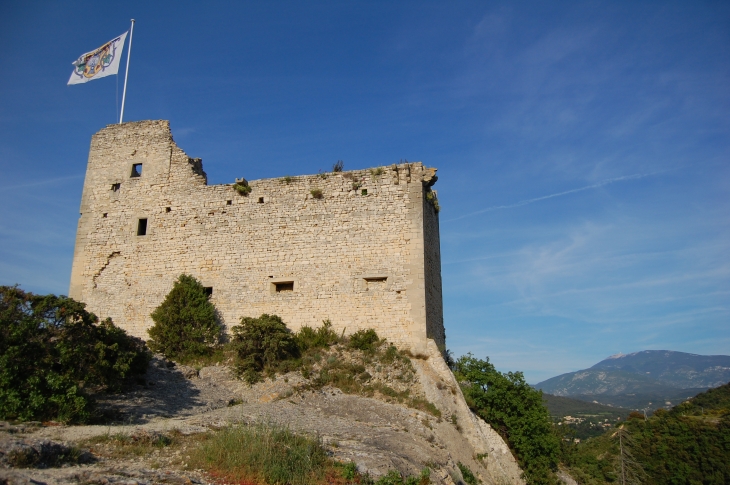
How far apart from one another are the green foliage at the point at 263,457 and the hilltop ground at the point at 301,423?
1.23 feet

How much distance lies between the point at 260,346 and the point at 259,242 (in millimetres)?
3755

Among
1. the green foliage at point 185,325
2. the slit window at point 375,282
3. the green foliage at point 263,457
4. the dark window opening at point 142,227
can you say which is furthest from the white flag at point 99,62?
the green foliage at point 263,457

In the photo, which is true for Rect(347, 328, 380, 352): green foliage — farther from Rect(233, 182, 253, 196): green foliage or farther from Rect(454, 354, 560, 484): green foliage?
Rect(233, 182, 253, 196): green foliage

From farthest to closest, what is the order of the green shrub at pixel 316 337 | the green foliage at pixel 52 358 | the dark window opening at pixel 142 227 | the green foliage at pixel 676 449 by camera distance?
1. the green foliage at pixel 676 449
2. the dark window opening at pixel 142 227
3. the green shrub at pixel 316 337
4. the green foliage at pixel 52 358

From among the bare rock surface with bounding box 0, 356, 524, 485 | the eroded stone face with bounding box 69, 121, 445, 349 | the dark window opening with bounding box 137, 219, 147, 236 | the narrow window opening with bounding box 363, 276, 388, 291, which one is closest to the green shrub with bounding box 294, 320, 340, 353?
the eroded stone face with bounding box 69, 121, 445, 349

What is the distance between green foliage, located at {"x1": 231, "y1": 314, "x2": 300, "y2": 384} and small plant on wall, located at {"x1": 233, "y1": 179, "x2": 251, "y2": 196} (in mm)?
4603

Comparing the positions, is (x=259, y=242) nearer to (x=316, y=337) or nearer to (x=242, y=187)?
(x=242, y=187)

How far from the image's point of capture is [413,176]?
17.4 meters

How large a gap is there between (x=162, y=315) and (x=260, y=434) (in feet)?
31.6

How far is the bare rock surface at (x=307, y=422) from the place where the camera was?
9133 mm

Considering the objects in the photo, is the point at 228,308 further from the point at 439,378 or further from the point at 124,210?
the point at 439,378

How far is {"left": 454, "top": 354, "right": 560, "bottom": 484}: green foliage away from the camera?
16.0 m

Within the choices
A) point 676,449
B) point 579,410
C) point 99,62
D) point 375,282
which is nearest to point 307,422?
point 375,282

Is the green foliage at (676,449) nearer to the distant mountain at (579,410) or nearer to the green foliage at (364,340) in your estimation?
the green foliage at (364,340)
